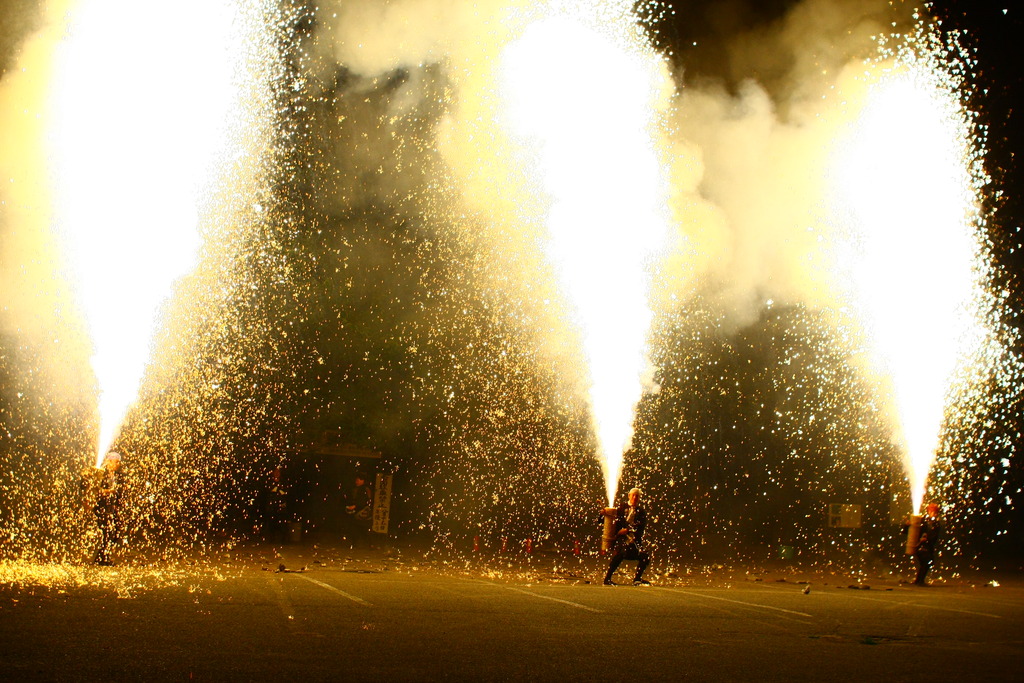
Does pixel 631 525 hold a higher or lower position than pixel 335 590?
higher

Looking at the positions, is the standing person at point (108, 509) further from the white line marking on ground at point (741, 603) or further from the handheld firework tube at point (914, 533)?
the handheld firework tube at point (914, 533)

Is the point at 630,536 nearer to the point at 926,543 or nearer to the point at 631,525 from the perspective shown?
the point at 631,525

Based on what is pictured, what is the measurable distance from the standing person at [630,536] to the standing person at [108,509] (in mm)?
6545

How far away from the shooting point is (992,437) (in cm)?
3066

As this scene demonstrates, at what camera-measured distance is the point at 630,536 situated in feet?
41.7

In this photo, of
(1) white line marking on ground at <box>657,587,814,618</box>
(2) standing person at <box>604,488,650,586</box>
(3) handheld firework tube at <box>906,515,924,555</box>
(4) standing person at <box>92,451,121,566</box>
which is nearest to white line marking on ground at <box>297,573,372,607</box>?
(4) standing person at <box>92,451,121,566</box>

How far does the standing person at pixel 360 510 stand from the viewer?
2200 centimetres

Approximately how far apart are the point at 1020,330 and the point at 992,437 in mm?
5978

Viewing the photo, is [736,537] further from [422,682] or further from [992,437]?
[422,682]

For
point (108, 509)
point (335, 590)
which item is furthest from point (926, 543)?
point (108, 509)

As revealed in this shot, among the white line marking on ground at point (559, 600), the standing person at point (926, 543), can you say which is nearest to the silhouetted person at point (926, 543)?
the standing person at point (926, 543)

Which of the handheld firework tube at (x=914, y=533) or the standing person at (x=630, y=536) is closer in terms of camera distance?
the standing person at (x=630, y=536)

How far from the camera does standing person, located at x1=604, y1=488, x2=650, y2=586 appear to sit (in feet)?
41.6

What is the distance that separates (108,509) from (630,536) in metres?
6.88
